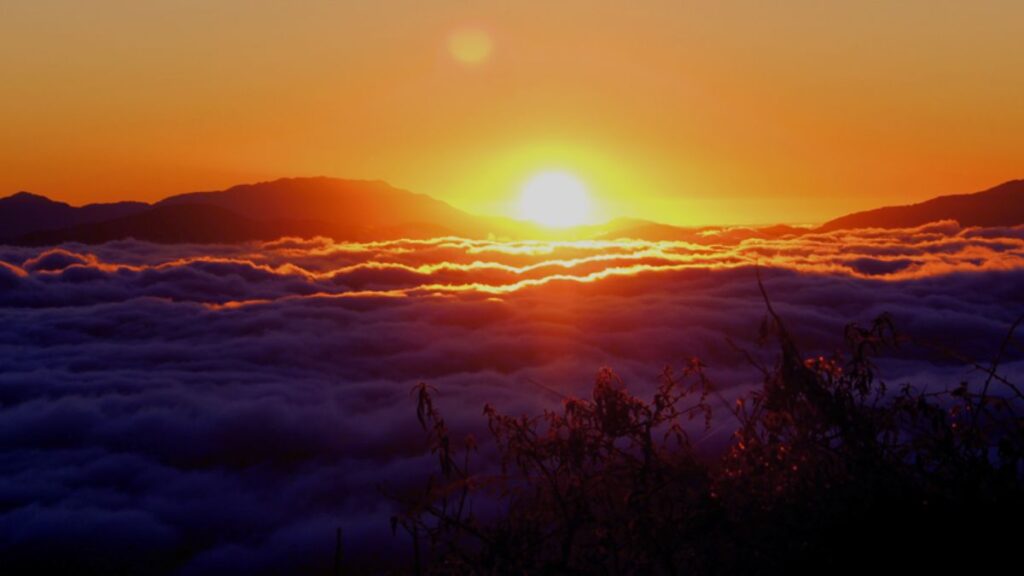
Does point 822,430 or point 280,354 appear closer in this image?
point 822,430

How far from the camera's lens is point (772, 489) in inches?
261

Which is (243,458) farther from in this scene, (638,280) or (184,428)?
(638,280)

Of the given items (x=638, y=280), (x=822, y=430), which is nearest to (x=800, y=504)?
(x=822, y=430)

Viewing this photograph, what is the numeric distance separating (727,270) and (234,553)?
104 meters

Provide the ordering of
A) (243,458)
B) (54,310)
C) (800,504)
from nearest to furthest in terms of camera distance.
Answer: (800,504), (243,458), (54,310)

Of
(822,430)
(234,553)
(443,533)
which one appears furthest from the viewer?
(234,553)

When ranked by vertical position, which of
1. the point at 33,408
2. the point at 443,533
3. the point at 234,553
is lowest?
the point at 234,553

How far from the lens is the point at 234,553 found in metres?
72.1

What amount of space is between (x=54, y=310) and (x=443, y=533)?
604 ft

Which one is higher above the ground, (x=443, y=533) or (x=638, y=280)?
(x=443, y=533)

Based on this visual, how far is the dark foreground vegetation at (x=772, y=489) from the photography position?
577cm

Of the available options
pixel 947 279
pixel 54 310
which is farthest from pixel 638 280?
pixel 54 310

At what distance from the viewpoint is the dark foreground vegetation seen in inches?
227

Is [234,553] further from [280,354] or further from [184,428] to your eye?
[280,354]
